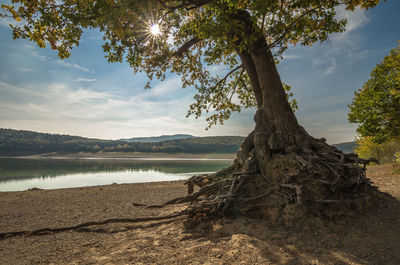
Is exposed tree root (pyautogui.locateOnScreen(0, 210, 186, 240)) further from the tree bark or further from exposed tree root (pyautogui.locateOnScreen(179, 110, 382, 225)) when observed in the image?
the tree bark

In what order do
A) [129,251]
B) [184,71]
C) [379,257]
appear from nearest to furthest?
1. [379,257]
2. [129,251]
3. [184,71]

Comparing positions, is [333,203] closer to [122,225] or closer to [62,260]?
[122,225]

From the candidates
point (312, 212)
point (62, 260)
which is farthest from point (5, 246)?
point (312, 212)

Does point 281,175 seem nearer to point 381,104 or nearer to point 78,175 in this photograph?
point 381,104

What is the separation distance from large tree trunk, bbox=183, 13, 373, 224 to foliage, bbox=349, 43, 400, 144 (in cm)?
824

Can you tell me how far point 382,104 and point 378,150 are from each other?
15812 millimetres

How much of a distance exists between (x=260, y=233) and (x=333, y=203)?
6.60ft

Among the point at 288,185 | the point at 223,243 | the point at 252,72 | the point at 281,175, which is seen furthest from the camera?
the point at 252,72

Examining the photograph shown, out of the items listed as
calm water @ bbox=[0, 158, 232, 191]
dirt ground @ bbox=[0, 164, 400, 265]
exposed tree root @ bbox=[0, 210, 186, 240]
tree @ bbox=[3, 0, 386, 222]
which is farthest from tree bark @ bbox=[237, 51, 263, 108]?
calm water @ bbox=[0, 158, 232, 191]

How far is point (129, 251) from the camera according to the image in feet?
13.8

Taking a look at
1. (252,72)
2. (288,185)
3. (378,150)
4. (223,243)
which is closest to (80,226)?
(223,243)

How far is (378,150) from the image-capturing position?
23812 mm

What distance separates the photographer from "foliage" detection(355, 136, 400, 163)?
21859 mm

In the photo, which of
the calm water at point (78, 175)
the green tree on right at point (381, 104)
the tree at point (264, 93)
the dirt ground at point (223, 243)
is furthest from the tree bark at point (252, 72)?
the calm water at point (78, 175)
